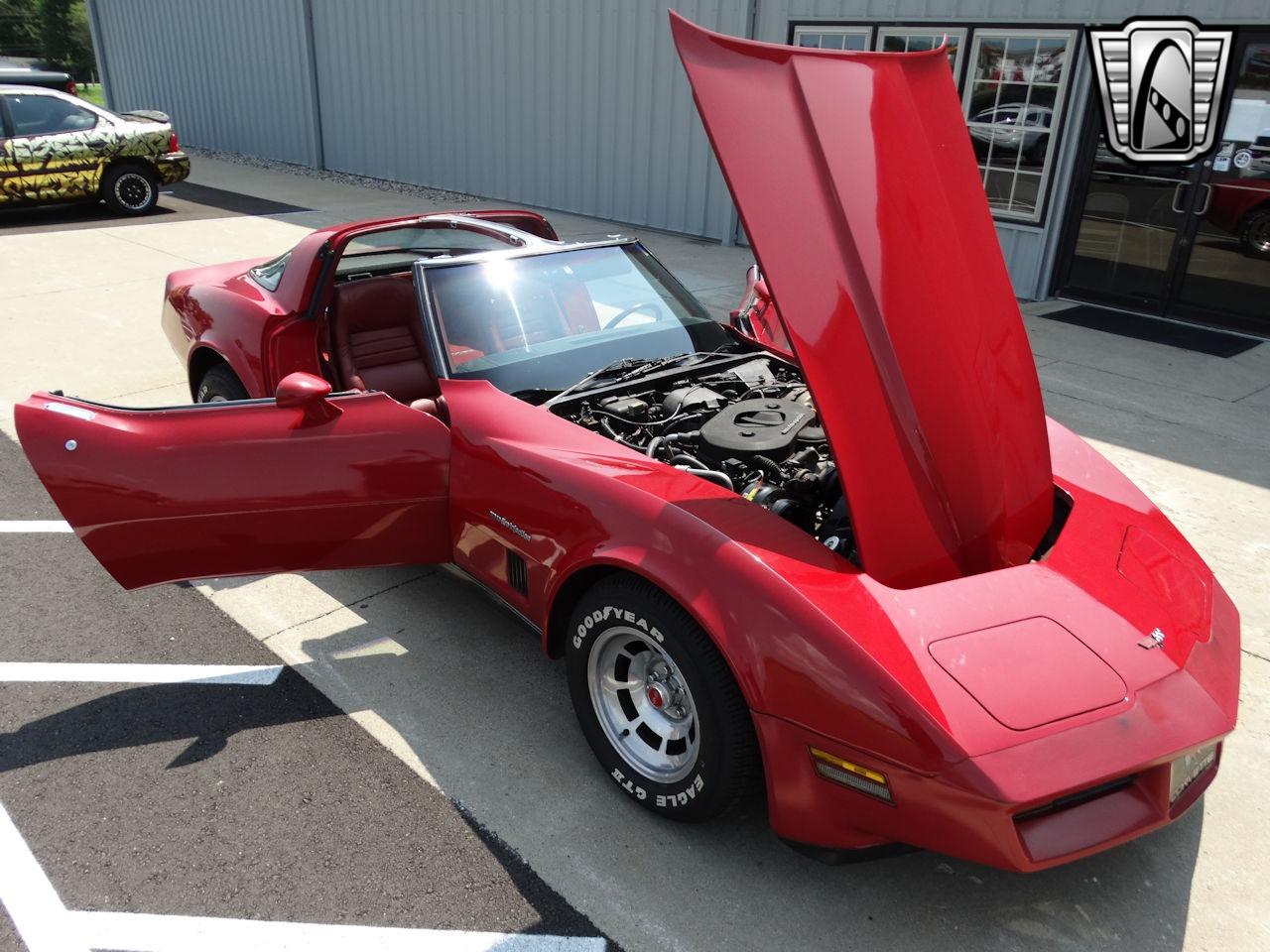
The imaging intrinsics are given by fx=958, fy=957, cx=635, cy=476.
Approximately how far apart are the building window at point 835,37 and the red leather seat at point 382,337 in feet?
22.1

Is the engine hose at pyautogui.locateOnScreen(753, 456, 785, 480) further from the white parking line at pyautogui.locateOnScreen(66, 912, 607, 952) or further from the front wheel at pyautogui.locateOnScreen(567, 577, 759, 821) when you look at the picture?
the white parking line at pyautogui.locateOnScreen(66, 912, 607, 952)

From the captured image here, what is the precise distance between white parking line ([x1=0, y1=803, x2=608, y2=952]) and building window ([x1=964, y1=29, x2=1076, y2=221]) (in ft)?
27.5

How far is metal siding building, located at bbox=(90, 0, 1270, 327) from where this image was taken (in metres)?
8.88

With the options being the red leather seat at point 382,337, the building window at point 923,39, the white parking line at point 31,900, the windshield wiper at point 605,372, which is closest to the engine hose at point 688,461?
the windshield wiper at point 605,372

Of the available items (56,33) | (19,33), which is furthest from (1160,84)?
(19,33)

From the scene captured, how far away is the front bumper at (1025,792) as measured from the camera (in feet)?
6.96

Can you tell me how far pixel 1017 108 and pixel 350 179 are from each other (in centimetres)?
1131

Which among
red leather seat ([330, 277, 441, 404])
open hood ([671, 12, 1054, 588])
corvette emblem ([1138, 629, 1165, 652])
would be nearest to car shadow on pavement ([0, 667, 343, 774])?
red leather seat ([330, 277, 441, 404])

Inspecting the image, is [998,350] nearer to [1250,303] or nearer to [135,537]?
[135,537]

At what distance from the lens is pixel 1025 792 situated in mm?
2094

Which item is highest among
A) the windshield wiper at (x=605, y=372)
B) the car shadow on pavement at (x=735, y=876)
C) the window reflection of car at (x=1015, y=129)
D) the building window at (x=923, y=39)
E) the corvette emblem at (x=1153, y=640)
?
the building window at (x=923, y=39)

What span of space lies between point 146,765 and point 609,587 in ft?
5.30

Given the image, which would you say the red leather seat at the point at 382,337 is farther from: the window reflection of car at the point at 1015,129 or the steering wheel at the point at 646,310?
the window reflection of car at the point at 1015,129

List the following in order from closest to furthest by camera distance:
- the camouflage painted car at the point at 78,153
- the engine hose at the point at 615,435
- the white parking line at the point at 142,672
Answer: the engine hose at the point at 615,435 → the white parking line at the point at 142,672 → the camouflage painted car at the point at 78,153
